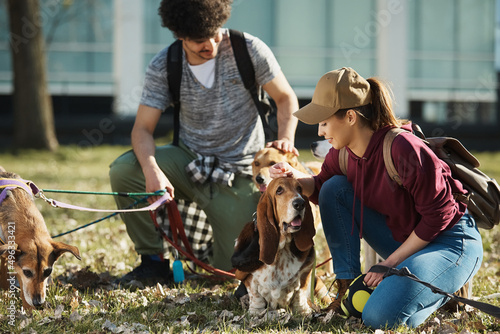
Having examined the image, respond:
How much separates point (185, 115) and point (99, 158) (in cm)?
939

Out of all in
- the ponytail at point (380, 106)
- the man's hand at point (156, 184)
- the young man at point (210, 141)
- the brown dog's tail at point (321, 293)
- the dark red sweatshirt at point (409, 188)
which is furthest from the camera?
the young man at point (210, 141)

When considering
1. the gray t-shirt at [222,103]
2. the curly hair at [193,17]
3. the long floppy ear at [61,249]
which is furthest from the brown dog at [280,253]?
the curly hair at [193,17]

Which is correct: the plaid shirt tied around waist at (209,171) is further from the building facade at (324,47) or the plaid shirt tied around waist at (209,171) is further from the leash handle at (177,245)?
the building facade at (324,47)

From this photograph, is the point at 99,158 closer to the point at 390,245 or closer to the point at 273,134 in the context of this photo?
the point at 273,134

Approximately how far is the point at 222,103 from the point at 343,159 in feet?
4.29

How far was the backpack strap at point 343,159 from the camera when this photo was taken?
12.2 feet

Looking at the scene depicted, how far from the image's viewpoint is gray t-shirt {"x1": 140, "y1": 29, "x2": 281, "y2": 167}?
4.61 metres

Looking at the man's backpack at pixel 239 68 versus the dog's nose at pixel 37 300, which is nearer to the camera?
the dog's nose at pixel 37 300

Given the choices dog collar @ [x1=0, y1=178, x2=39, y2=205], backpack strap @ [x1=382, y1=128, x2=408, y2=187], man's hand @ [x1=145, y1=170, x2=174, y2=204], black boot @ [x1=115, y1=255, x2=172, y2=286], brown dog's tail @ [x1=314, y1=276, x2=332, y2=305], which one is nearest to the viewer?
backpack strap @ [x1=382, y1=128, x2=408, y2=187]

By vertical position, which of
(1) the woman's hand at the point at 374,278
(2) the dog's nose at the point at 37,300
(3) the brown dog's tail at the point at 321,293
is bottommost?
(3) the brown dog's tail at the point at 321,293

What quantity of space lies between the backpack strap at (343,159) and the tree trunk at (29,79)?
1147 centimetres

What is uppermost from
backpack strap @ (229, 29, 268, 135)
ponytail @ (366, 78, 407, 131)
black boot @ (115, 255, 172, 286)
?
backpack strap @ (229, 29, 268, 135)

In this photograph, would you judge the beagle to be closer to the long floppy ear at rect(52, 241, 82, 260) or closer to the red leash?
the red leash

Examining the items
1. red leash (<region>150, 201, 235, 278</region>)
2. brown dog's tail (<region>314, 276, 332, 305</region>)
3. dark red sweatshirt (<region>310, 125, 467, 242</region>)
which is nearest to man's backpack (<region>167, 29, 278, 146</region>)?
red leash (<region>150, 201, 235, 278</region>)
